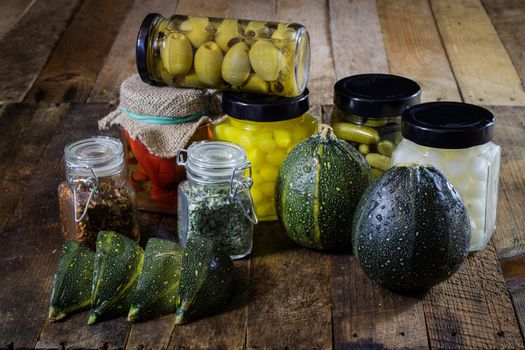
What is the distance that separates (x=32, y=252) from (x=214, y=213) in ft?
0.93

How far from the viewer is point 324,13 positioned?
2.46 m

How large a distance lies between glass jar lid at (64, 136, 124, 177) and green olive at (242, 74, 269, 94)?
0.69 ft

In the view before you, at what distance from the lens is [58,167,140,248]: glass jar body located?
127 centimetres

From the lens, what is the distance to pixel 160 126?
4.49 feet

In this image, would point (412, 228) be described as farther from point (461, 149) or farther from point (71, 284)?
point (71, 284)

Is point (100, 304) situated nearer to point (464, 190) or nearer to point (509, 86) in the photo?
point (464, 190)

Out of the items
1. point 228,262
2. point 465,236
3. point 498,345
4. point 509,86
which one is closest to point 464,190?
point 465,236

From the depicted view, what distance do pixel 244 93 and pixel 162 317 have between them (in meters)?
0.39

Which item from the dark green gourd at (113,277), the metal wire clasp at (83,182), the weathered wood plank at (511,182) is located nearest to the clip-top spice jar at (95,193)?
the metal wire clasp at (83,182)

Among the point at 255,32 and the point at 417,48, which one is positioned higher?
the point at 255,32

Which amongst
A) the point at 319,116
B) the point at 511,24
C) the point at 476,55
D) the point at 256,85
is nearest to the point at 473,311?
the point at 256,85

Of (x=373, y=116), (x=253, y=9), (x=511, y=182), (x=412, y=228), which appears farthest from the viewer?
(x=253, y=9)

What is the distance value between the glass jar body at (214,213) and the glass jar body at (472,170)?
24 centimetres

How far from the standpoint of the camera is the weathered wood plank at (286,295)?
3.64ft
